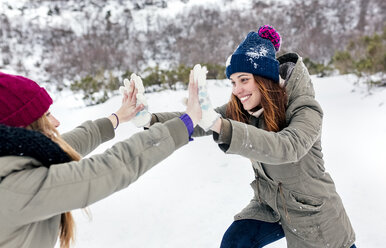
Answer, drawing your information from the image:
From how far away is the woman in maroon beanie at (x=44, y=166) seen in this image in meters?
0.61

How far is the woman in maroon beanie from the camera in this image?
61 centimetres

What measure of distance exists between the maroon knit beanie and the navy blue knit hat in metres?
0.76

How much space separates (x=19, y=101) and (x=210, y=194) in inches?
92.6

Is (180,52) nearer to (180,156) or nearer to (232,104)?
(180,156)

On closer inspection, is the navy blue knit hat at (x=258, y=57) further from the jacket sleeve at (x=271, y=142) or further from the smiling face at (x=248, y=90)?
the jacket sleeve at (x=271, y=142)

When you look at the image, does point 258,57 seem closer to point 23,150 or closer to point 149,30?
point 23,150

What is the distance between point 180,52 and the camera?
15.2m

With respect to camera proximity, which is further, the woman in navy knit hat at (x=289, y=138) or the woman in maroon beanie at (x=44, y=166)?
the woman in navy knit hat at (x=289, y=138)

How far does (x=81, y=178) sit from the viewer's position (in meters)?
0.64

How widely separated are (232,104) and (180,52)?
14.5 meters

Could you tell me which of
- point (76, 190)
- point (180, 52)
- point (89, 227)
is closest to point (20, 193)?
point (76, 190)

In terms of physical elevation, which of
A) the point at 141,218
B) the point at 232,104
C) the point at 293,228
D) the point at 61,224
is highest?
the point at 232,104

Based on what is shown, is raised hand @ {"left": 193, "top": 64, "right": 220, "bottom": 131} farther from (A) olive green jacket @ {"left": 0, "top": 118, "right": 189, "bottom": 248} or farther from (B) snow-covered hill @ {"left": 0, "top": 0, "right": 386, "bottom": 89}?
(B) snow-covered hill @ {"left": 0, "top": 0, "right": 386, "bottom": 89}

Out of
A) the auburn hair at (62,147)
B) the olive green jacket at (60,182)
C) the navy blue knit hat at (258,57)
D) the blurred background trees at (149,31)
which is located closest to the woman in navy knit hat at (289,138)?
the navy blue knit hat at (258,57)
